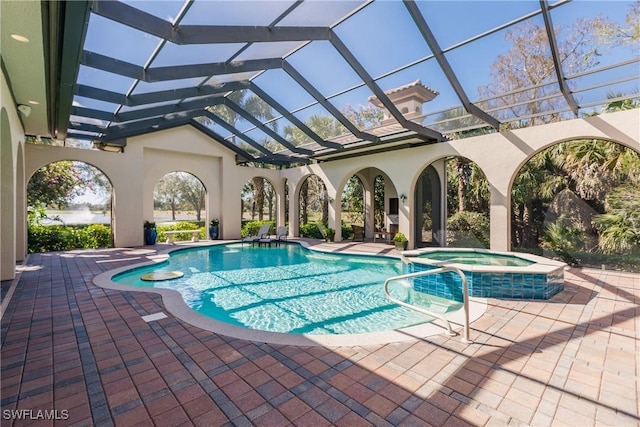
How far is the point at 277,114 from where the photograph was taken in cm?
1249

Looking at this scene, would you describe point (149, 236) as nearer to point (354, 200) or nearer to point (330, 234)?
point (330, 234)

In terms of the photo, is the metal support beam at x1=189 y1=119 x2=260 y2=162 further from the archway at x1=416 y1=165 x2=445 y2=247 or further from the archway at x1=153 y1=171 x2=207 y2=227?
the archway at x1=153 y1=171 x2=207 y2=227

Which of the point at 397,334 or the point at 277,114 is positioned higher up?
the point at 277,114

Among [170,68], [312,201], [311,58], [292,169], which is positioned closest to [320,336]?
[170,68]

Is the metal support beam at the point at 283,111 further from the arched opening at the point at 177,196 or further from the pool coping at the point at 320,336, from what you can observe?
the arched opening at the point at 177,196

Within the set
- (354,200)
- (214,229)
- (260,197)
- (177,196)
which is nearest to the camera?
(214,229)

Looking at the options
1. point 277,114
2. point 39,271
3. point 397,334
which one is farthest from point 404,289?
point 39,271

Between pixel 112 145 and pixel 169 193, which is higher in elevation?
pixel 112 145

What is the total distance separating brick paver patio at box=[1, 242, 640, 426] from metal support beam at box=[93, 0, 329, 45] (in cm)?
529

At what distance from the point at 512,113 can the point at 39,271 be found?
15.6 metres

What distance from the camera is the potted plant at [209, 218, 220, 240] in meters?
16.1

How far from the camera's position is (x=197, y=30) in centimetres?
616

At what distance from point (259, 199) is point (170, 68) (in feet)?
45.0

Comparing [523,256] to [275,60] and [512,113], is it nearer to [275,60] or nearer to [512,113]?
[512,113]
